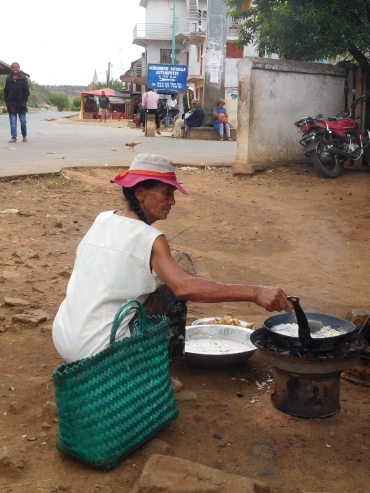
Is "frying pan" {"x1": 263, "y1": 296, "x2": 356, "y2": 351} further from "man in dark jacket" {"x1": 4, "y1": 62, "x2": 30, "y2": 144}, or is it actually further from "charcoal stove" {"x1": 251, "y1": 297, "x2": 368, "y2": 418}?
"man in dark jacket" {"x1": 4, "y1": 62, "x2": 30, "y2": 144}

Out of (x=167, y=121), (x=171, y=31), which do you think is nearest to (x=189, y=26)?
(x=171, y=31)

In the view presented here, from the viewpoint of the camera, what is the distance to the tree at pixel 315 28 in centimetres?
1080

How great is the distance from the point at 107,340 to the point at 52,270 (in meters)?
3.22

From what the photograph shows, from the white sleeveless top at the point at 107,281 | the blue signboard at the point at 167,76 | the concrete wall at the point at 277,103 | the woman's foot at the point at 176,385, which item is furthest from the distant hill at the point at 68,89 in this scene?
the white sleeveless top at the point at 107,281

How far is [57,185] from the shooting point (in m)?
9.41

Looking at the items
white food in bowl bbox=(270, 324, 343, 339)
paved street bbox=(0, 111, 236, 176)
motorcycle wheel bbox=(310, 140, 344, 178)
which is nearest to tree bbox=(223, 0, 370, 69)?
motorcycle wheel bbox=(310, 140, 344, 178)

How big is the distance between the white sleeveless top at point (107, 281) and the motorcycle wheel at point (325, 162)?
317 inches

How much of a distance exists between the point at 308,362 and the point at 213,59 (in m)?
22.1

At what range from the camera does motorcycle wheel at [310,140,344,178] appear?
10680mm

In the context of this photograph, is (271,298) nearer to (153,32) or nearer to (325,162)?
(325,162)

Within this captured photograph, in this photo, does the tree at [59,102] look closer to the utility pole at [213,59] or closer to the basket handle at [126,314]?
the utility pole at [213,59]

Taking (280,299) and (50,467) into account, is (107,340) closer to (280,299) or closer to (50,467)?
(50,467)

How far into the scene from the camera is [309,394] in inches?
130

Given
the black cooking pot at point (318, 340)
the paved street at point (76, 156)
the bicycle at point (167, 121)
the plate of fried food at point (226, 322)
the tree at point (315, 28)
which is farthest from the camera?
the bicycle at point (167, 121)
